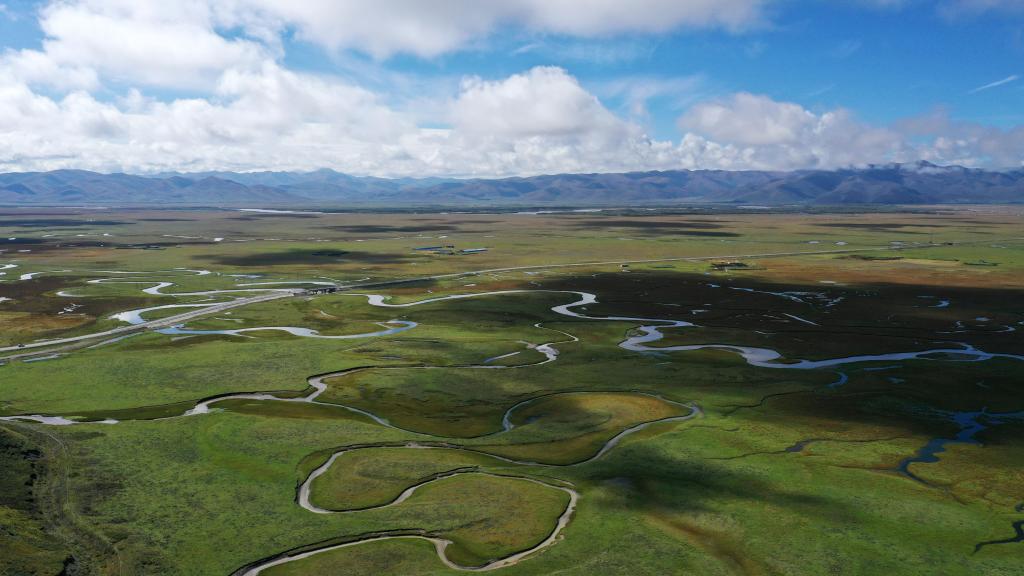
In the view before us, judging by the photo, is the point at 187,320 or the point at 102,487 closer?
the point at 102,487

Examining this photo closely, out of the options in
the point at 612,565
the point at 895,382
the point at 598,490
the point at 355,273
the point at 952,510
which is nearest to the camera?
the point at 612,565

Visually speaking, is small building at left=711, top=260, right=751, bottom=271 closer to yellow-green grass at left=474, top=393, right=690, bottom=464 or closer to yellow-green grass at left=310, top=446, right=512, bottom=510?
yellow-green grass at left=474, top=393, right=690, bottom=464

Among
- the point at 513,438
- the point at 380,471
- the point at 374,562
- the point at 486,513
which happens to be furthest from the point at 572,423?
the point at 374,562

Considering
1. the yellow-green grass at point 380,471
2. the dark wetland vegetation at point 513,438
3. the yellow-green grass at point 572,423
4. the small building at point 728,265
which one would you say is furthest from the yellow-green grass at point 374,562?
the small building at point 728,265

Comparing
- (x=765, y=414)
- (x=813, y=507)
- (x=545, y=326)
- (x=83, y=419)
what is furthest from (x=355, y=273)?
(x=813, y=507)

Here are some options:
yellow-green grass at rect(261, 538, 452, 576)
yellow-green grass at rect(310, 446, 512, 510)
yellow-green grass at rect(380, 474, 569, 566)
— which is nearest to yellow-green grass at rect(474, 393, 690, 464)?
yellow-green grass at rect(310, 446, 512, 510)

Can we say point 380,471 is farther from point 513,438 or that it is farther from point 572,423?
point 572,423

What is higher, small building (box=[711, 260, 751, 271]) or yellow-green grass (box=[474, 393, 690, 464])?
small building (box=[711, 260, 751, 271])

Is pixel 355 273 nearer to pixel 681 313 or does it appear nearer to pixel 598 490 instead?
pixel 681 313
